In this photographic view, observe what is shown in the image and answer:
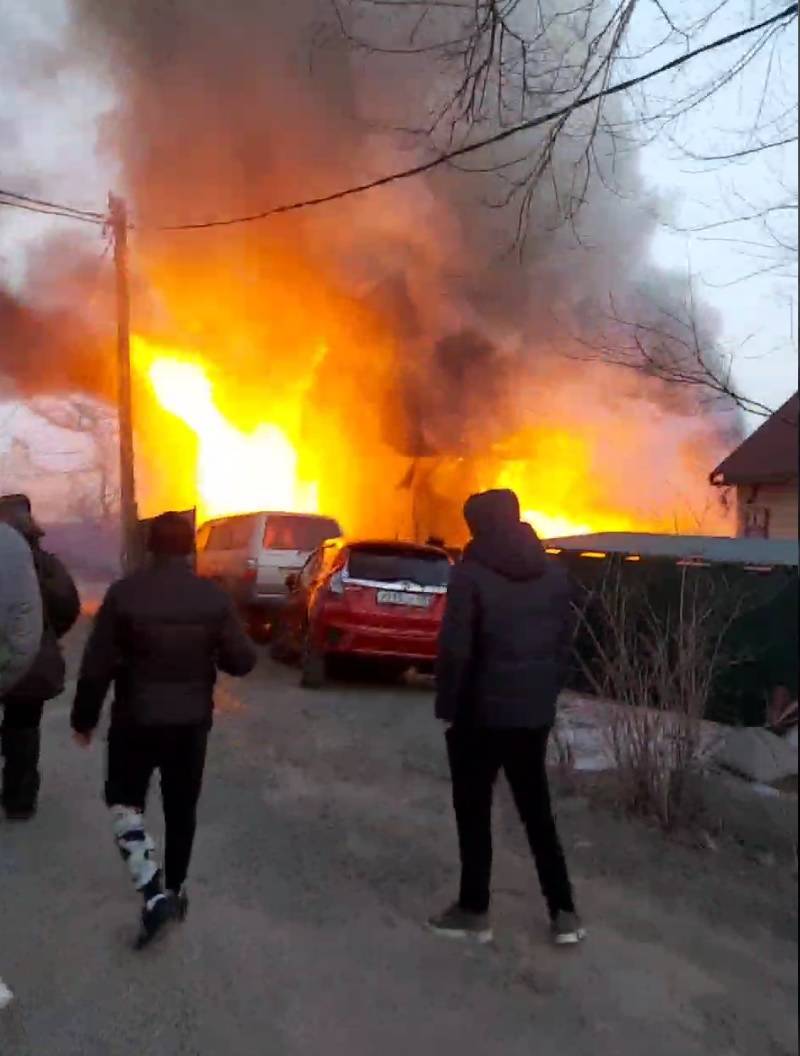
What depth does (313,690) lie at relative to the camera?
183 inches

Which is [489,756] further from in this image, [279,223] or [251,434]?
[279,223]

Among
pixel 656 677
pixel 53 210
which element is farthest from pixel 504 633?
pixel 53 210

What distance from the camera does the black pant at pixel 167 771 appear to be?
3.27 m

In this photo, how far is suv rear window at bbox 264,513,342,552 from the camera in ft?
11.5

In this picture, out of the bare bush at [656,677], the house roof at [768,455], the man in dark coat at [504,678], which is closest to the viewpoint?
the house roof at [768,455]

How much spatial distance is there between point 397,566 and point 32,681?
1384 millimetres

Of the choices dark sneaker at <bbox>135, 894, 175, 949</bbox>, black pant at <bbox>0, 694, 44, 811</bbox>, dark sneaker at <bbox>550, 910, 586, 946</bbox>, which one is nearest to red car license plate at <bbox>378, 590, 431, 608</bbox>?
dark sneaker at <bbox>550, 910, 586, 946</bbox>

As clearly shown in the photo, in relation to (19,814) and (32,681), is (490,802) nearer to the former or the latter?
(32,681)

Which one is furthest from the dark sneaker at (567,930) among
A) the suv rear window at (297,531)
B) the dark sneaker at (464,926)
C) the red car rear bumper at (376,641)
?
the suv rear window at (297,531)

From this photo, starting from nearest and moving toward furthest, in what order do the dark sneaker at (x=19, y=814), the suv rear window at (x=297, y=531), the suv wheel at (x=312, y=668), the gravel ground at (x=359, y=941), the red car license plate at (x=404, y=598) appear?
the gravel ground at (x=359, y=941)
the suv rear window at (x=297, y=531)
the red car license plate at (x=404, y=598)
the dark sneaker at (x=19, y=814)
the suv wheel at (x=312, y=668)

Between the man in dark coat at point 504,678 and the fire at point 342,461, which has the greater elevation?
the fire at point 342,461

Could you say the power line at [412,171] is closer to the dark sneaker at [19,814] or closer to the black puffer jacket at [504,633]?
the black puffer jacket at [504,633]

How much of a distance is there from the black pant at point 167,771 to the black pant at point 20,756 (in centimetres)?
104

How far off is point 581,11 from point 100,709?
8.20ft
